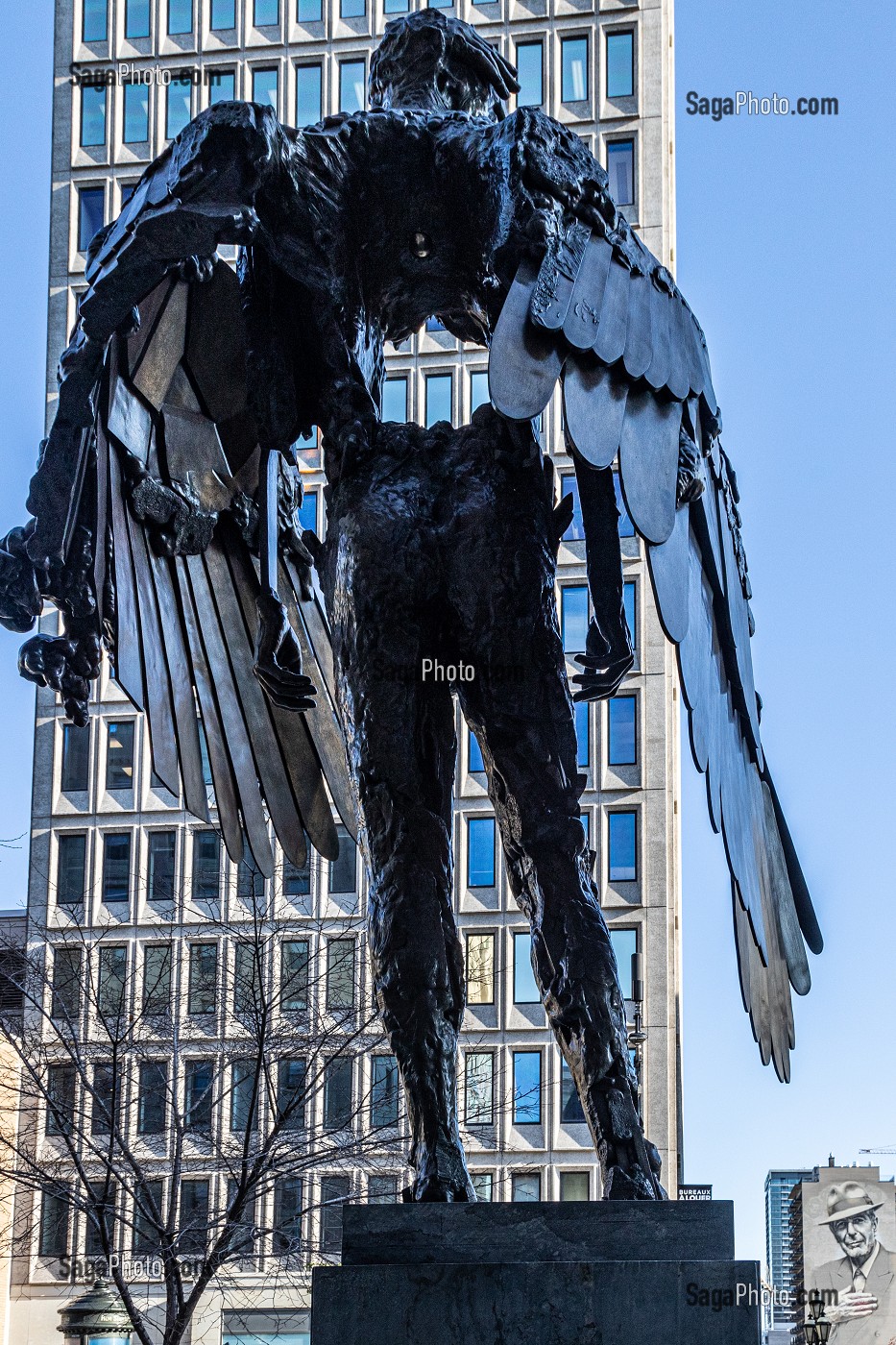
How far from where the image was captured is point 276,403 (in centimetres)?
579

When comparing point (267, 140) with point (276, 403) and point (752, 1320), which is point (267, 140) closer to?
point (276, 403)

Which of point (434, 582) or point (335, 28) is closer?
point (434, 582)

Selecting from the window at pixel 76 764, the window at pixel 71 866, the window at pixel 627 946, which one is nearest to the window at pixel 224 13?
the window at pixel 76 764

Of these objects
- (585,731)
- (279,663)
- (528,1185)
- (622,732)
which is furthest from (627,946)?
(279,663)

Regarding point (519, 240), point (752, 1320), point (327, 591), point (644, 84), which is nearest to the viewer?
point (752, 1320)

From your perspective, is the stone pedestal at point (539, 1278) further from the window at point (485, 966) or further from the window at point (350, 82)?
the window at point (350, 82)

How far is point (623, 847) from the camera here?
44.7 m

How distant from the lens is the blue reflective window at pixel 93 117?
162ft

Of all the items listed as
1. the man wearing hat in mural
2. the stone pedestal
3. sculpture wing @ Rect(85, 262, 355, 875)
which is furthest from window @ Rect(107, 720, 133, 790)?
the man wearing hat in mural

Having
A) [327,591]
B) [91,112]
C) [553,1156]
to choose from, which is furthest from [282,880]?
[327,591]

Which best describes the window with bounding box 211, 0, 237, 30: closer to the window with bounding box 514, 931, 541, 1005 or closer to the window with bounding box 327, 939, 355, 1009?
the window with bounding box 327, 939, 355, 1009

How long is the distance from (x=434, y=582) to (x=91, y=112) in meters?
46.8

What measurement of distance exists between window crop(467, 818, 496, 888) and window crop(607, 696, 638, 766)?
124 inches

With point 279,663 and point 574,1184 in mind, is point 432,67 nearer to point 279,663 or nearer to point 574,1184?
point 279,663
